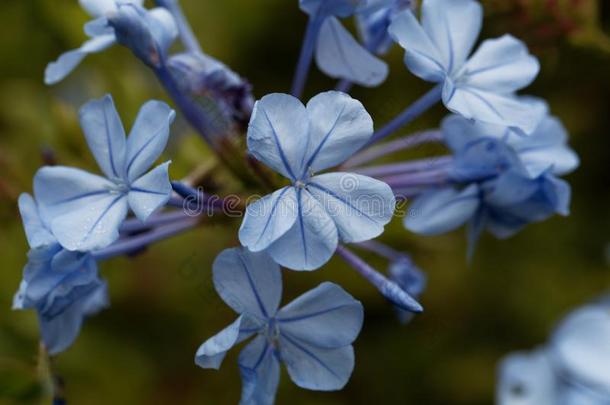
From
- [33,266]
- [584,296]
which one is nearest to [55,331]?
[33,266]

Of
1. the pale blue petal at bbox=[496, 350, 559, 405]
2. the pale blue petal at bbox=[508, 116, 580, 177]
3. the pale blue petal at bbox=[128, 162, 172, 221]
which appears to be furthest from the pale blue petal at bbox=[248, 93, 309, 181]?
the pale blue petal at bbox=[496, 350, 559, 405]

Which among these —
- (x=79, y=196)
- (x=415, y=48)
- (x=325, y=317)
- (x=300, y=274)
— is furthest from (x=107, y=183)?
(x=300, y=274)

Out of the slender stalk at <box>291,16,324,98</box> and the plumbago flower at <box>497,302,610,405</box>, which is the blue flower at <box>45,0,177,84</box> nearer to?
the slender stalk at <box>291,16,324,98</box>

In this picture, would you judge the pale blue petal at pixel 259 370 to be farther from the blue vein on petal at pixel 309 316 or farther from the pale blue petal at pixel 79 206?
the pale blue petal at pixel 79 206

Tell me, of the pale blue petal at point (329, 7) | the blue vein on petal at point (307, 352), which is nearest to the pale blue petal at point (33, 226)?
the blue vein on petal at point (307, 352)

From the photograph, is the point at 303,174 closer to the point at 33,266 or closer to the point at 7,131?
the point at 33,266

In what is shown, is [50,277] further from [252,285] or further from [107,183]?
[252,285]
